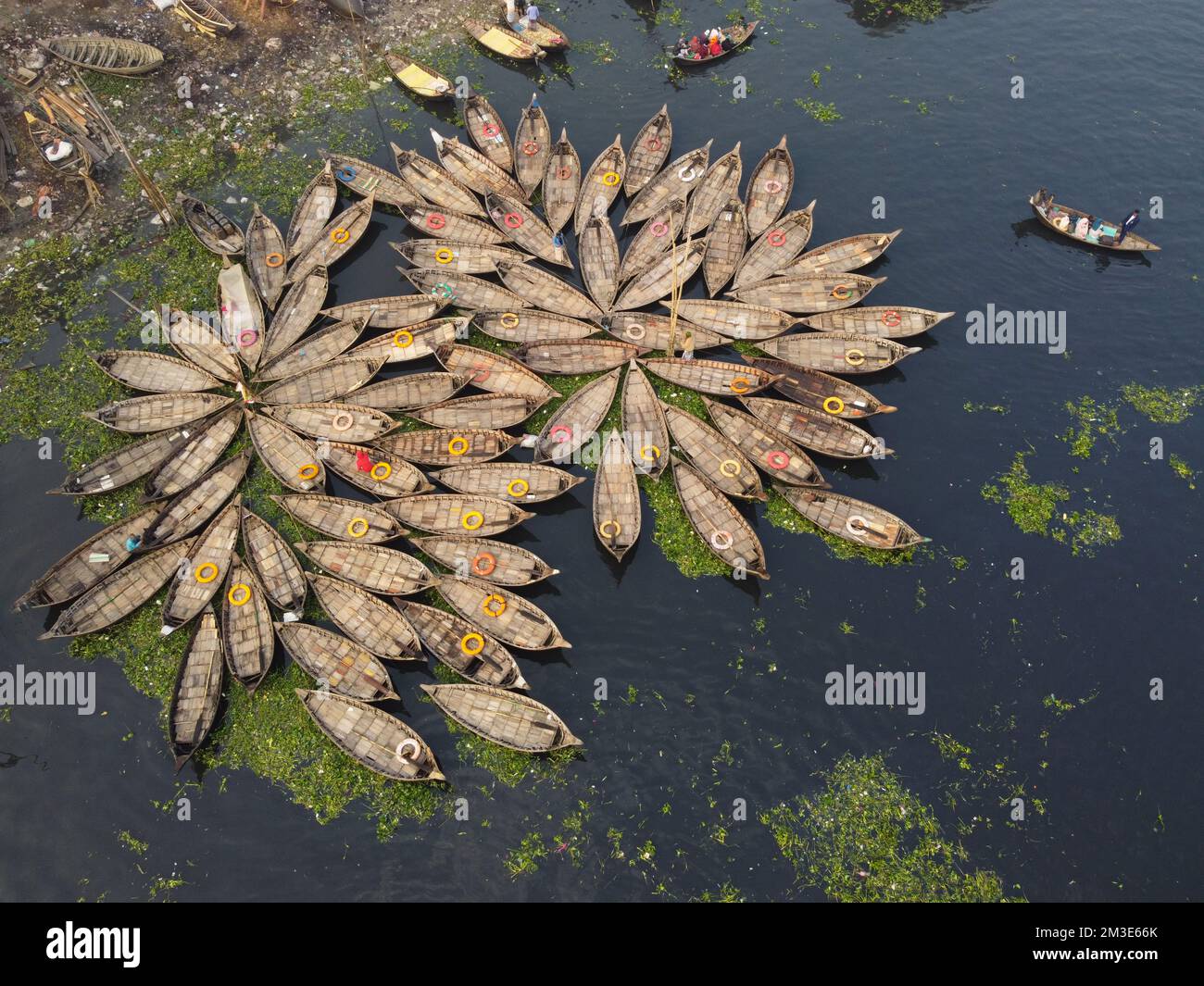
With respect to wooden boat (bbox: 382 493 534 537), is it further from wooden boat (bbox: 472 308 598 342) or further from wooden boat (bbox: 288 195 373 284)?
wooden boat (bbox: 288 195 373 284)

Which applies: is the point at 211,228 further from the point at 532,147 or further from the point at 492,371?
the point at 492,371

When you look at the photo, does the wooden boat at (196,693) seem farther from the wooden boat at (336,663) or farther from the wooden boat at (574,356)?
the wooden boat at (574,356)

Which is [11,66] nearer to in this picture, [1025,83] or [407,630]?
[407,630]

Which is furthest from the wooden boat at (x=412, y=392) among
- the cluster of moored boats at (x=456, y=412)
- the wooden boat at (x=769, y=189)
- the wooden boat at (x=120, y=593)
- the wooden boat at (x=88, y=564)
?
the wooden boat at (x=769, y=189)

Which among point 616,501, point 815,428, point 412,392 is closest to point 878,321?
point 815,428

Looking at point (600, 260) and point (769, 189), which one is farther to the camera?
point (769, 189)

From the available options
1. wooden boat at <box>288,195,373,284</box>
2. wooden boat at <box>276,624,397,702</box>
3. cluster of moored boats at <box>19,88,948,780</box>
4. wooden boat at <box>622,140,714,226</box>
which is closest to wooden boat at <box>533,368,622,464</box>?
cluster of moored boats at <box>19,88,948,780</box>
